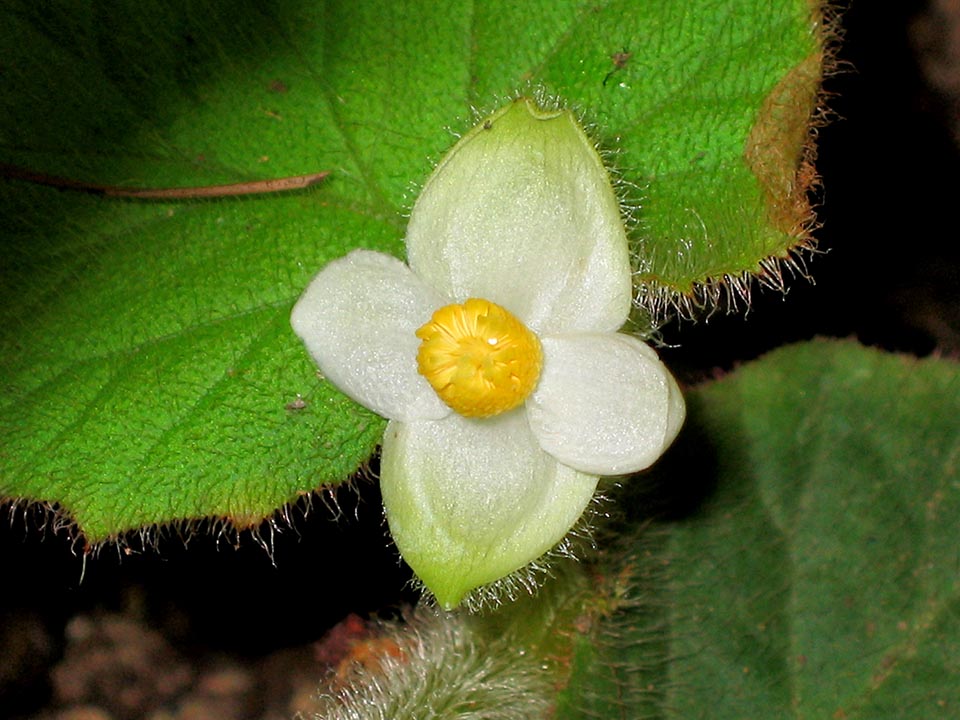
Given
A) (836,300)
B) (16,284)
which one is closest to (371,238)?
(16,284)

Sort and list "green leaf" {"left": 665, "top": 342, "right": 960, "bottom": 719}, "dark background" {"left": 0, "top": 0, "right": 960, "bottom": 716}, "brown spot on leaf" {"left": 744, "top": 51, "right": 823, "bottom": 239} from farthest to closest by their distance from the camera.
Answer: "dark background" {"left": 0, "top": 0, "right": 960, "bottom": 716} → "green leaf" {"left": 665, "top": 342, "right": 960, "bottom": 719} → "brown spot on leaf" {"left": 744, "top": 51, "right": 823, "bottom": 239}

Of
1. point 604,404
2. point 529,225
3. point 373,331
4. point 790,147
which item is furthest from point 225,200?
point 790,147

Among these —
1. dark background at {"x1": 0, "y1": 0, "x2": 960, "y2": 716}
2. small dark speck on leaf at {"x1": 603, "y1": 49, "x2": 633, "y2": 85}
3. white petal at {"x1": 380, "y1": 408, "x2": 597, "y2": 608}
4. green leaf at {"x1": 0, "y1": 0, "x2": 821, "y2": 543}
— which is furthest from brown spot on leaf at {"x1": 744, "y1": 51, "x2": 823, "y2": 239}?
dark background at {"x1": 0, "y1": 0, "x2": 960, "y2": 716}

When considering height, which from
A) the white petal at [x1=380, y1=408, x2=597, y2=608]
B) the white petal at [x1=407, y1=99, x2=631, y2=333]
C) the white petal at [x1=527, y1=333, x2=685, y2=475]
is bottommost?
the white petal at [x1=380, y1=408, x2=597, y2=608]

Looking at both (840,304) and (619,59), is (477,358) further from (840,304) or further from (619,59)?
(840,304)

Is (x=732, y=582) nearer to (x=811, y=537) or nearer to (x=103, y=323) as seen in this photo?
(x=811, y=537)

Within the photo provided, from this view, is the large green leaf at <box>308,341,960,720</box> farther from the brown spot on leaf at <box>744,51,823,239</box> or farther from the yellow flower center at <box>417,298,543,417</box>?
the yellow flower center at <box>417,298,543,417</box>

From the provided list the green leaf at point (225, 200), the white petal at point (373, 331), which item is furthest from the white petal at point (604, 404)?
the green leaf at point (225, 200)

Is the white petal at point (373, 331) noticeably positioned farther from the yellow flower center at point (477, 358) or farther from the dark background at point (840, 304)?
the dark background at point (840, 304)
